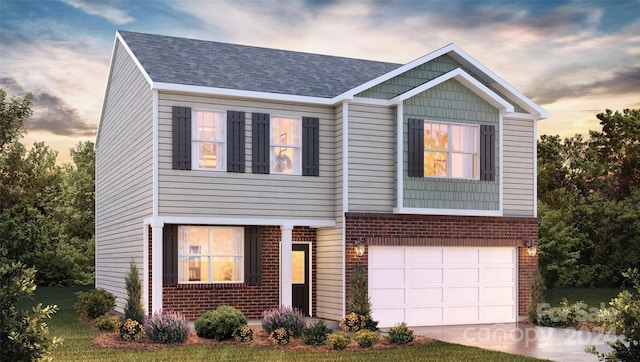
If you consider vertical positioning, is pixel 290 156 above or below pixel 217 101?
below

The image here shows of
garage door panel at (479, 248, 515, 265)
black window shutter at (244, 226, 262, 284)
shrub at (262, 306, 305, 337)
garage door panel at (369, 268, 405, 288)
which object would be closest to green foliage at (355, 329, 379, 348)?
shrub at (262, 306, 305, 337)

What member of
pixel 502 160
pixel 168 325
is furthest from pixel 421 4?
pixel 168 325

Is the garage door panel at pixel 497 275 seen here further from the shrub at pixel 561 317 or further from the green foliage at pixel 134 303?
the green foliage at pixel 134 303

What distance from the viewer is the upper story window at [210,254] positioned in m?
19.0

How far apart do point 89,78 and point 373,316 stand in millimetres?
15613

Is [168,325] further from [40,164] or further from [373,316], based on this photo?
[40,164]

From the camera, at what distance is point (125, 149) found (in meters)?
21.3

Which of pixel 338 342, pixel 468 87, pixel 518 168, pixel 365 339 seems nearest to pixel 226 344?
pixel 338 342

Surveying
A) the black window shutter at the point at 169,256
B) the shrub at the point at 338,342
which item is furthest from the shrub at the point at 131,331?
the shrub at the point at 338,342

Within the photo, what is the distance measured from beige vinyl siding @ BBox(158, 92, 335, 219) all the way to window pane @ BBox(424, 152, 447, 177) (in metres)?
2.34

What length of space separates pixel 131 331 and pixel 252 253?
4763 millimetres

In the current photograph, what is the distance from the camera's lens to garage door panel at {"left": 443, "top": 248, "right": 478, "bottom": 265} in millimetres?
20078

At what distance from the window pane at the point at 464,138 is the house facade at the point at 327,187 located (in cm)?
4

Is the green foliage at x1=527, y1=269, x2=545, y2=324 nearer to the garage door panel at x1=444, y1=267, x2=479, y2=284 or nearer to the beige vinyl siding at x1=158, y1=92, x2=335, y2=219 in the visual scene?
the garage door panel at x1=444, y1=267, x2=479, y2=284
